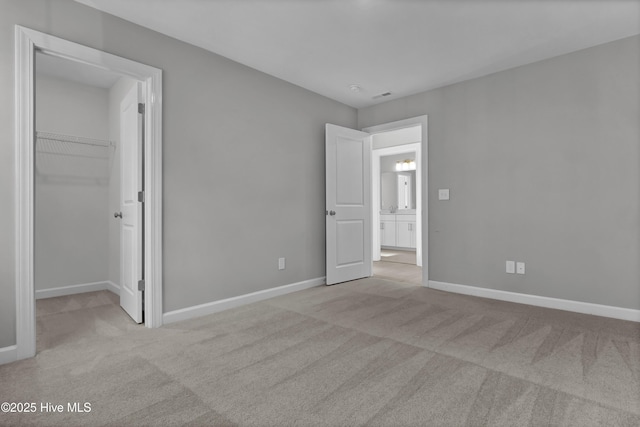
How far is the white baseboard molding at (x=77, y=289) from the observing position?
3.63 m

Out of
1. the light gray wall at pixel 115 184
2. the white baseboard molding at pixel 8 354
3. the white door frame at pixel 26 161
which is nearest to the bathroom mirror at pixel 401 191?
the light gray wall at pixel 115 184

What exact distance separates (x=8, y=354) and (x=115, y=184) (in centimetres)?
233

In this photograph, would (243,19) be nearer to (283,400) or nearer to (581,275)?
(283,400)

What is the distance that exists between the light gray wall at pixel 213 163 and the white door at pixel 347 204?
227 millimetres

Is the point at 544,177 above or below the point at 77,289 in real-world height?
above

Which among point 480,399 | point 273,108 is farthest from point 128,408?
point 273,108

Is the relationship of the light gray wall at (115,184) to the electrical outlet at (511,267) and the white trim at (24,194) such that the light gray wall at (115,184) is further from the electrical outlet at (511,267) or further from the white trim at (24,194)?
the electrical outlet at (511,267)

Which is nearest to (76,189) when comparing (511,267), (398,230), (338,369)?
(338,369)

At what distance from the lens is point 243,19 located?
2.51 meters

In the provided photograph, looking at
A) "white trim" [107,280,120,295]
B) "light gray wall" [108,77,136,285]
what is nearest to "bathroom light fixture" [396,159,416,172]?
"light gray wall" [108,77,136,285]

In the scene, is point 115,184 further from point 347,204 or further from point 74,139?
point 347,204

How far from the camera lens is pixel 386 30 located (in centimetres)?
266

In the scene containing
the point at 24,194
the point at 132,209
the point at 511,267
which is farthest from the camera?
the point at 511,267

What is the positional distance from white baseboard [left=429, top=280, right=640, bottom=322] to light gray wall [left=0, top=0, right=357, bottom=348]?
1714mm
